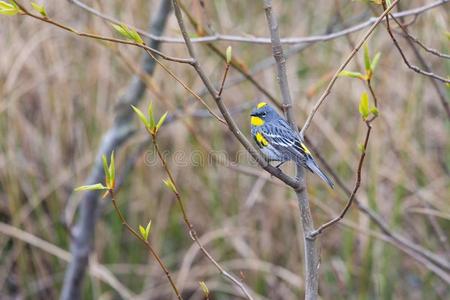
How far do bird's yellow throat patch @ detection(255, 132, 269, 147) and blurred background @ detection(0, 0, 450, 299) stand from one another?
1.20 m

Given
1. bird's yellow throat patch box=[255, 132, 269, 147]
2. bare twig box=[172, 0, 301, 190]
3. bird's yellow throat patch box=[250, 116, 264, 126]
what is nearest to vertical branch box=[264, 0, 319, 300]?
bare twig box=[172, 0, 301, 190]

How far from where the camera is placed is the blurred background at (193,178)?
14.2 feet

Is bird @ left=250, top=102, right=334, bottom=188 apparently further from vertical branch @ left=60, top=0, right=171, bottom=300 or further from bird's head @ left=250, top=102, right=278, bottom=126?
vertical branch @ left=60, top=0, right=171, bottom=300

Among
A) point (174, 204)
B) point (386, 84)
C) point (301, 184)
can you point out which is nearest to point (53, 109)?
point (174, 204)

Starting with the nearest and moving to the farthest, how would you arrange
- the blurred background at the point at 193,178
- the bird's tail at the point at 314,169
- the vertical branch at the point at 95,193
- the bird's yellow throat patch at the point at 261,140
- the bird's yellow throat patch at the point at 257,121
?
the bird's tail at the point at 314,169
the bird's yellow throat patch at the point at 261,140
the bird's yellow throat patch at the point at 257,121
the vertical branch at the point at 95,193
the blurred background at the point at 193,178

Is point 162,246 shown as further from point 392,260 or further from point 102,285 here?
point 392,260

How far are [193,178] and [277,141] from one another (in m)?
2.14

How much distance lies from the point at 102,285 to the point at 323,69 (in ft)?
8.72

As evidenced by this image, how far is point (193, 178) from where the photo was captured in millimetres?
4887

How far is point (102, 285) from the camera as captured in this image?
176 inches

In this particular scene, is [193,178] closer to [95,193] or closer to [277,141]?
[95,193]

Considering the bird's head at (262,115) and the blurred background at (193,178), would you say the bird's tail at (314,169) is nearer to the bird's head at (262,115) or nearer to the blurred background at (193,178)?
the bird's head at (262,115)

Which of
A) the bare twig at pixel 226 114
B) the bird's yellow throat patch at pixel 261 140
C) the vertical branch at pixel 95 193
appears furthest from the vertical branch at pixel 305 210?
the vertical branch at pixel 95 193

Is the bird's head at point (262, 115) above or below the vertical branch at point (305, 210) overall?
above
